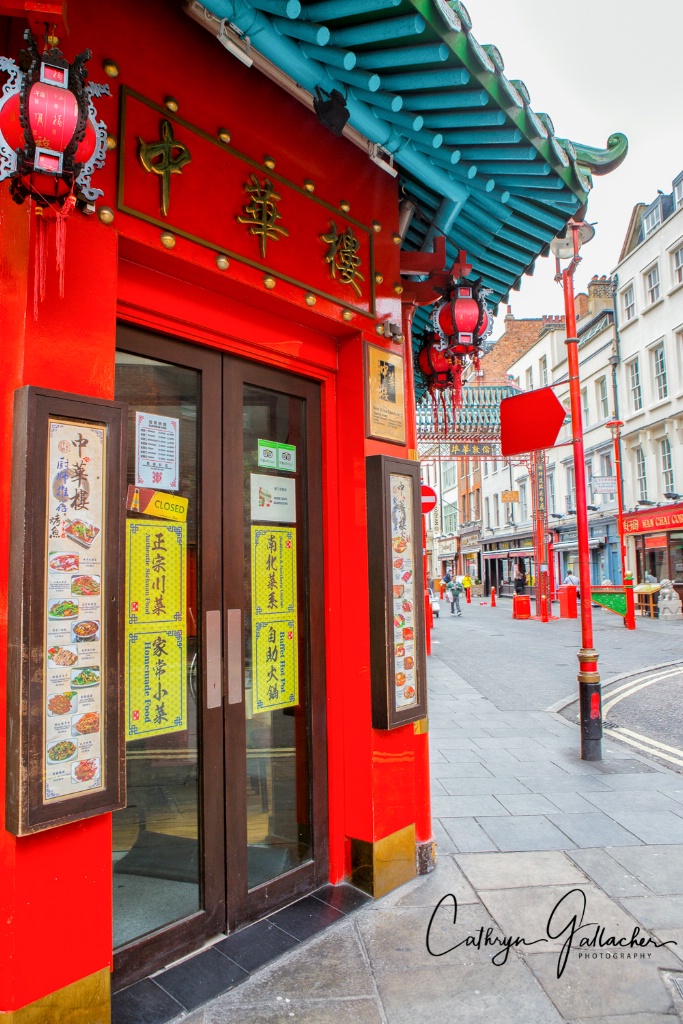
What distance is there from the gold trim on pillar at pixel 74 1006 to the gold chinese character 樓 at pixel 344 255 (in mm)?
3301

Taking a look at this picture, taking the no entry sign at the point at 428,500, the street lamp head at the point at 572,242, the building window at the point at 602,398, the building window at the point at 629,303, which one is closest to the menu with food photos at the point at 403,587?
the street lamp head at the point at 572,242

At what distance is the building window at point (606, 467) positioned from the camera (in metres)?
27.3

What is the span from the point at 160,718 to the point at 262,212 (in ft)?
Answer: 7.91

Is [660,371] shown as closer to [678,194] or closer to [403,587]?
[678,194]

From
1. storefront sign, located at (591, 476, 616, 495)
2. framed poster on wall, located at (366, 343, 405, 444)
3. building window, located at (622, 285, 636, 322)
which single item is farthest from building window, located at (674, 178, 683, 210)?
framed poster on wall, located at (366, 343, 405, 444)

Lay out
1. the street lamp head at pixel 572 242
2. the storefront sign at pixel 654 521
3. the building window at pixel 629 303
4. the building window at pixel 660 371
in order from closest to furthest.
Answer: the street lamp head at pixel 572 242 < the storefront sign at pixel 654 521 < the building window at pixel 660 371 < the building window at pixel 629 303

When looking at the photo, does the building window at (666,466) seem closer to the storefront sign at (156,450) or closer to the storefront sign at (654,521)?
the storefront sign at (654,521)

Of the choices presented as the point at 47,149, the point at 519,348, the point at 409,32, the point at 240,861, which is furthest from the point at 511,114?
the point at 519,348

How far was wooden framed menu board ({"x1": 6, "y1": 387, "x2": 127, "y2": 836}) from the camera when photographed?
219 centimetres

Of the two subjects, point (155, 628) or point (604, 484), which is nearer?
point (155, 628)

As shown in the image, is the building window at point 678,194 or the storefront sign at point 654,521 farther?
the building window at point 678,194

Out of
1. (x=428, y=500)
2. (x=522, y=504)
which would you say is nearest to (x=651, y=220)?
(x=522, y=504)

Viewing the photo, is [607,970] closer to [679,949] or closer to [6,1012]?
[679,949]

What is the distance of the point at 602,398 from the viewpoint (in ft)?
93.7
